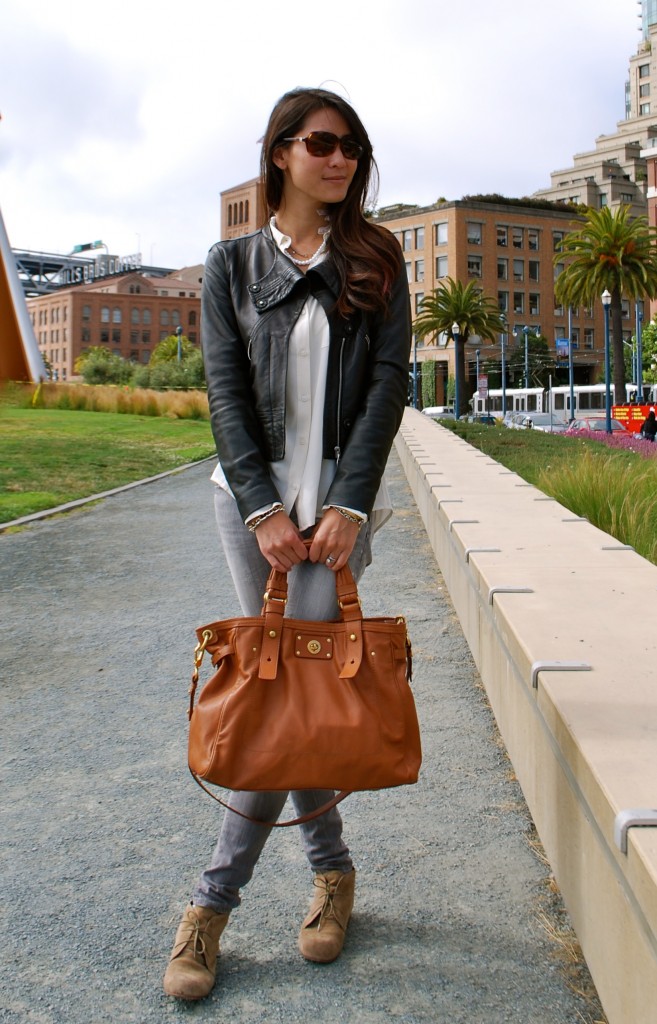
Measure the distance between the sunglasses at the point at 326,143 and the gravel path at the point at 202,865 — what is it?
2.03 metres

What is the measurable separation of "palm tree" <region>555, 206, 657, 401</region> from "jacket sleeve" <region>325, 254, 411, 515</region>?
2011 inches

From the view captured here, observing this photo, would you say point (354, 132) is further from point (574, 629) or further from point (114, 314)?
point (114, 314)

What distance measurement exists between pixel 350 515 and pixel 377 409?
11.0 inches

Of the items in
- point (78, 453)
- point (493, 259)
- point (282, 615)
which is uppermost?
point (493, 259)

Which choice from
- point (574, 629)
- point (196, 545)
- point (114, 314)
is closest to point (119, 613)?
point (196, 545)

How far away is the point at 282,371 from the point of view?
2516mm

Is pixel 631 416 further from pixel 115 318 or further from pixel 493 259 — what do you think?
pixel 115 318

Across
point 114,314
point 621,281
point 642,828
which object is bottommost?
point 642,828

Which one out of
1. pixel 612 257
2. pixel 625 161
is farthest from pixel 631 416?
pixel 625 161

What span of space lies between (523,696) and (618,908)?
1345 mm

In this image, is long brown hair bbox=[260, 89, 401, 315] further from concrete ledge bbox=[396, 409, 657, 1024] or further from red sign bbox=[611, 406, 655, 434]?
red sign bbox=[611, 406, 655, 434]

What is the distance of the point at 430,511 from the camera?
9156 millimetres

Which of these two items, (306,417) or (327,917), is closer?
(306,417)

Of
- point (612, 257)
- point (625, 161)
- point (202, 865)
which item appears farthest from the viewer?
point (625, 161)
